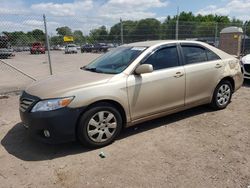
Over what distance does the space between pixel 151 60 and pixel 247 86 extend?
15.3ft

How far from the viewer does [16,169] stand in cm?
341

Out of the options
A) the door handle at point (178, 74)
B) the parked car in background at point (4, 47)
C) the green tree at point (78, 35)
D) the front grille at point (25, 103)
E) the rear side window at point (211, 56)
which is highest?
the green tree at point (78, 35)

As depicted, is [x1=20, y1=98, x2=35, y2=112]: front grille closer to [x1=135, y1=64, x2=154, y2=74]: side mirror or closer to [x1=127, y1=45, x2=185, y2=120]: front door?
[x1=127, y1=45, x2=185, y2=120]: front door

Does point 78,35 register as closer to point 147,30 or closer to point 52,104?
point 147,30

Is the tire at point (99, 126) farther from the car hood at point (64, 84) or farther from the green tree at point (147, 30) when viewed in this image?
the green tree at point (147, 30)

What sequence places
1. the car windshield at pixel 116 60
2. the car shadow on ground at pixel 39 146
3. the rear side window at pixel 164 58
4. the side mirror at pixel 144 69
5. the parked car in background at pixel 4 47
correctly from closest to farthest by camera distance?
1. the car shadow on ground at pixel 39 146
2. the side mirror at pixel 144 69
3. the car windshield at pixel 116 60
4. the rear side window at pixel 164 58
5. the parked car in background at pixel 4 47

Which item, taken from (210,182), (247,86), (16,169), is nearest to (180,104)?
(210,182)

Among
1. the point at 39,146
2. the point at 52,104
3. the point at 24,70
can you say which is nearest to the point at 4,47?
the point at 24,70

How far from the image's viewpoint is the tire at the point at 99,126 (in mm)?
3678

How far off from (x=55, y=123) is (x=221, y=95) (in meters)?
3.54

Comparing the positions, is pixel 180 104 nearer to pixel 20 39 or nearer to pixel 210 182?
pixel 210 182

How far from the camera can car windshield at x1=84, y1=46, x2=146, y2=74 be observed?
13.9ft

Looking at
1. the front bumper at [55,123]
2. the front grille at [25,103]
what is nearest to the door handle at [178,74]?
the front bumper at [55,123]

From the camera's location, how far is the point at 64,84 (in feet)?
12.7
